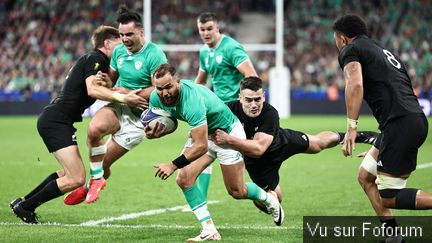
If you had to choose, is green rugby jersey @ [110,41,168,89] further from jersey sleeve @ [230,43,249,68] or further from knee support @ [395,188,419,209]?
knee support @ [395,188,419,209]

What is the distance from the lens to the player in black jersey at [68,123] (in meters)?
9.59

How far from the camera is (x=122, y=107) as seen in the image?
1027 centimetres

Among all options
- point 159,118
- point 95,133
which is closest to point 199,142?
point 159,118

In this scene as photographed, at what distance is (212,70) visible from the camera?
1175 centimetres

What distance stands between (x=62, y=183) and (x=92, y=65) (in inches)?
54.7

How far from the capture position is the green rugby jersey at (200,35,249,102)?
37.7 ft

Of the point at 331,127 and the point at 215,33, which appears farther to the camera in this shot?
the point at 331,127

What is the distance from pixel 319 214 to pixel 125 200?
288 cm

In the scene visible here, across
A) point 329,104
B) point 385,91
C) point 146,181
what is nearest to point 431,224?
point 385,91

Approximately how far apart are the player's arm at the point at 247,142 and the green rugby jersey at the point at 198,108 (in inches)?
6.5

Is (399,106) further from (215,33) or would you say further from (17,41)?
(17,41)

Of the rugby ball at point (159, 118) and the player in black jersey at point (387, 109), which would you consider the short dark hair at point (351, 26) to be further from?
the rugby ball at point (159, 118)

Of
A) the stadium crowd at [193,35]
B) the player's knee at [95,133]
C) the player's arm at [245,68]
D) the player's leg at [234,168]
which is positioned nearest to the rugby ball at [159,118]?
the player's leg at [234,168]

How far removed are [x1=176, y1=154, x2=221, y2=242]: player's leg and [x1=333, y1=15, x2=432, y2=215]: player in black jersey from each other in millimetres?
1536
